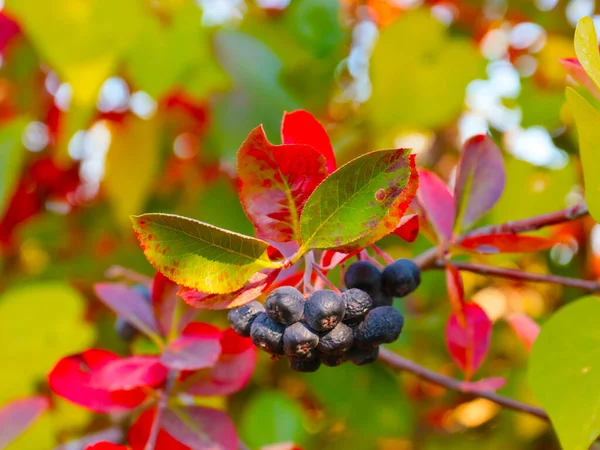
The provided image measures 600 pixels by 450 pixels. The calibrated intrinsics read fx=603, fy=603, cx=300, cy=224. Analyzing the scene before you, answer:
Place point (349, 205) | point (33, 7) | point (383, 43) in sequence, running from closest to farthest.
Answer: point (349, 205) < point (33, 7) < point (383, 43)

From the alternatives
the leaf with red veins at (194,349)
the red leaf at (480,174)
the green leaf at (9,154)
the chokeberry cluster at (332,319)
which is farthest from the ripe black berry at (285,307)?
the green leaf at (9,154)

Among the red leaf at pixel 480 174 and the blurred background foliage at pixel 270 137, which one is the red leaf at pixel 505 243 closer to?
the red leaf at pixel 480 174

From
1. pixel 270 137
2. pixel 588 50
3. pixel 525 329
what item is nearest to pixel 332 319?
pixel 588 50

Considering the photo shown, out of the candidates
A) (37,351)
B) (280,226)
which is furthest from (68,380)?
(37,351)

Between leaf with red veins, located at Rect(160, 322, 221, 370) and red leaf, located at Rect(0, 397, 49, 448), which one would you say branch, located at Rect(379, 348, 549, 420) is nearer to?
leaf with red veins, located at Rect(160, 322, 221, 370)

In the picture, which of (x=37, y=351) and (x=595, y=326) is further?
(x=37, y=351)

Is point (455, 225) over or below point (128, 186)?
over

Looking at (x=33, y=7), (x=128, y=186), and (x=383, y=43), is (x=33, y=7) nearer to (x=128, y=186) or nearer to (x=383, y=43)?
(x=128, y=186)

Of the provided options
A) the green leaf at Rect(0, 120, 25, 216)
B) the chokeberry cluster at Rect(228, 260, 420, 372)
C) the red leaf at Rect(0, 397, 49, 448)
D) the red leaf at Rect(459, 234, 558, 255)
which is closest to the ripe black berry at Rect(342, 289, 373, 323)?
the chokeberry cluster at Rect(228, 260, 420, 372)
